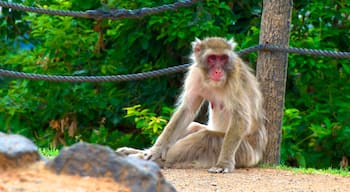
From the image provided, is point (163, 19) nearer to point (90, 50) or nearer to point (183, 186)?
point (90, 50)

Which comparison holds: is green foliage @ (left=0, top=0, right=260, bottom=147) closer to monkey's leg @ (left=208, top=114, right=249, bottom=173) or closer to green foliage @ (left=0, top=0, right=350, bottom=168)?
green foliage @ (left=0, top=0, right=350, bottom=168)

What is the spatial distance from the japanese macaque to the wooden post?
18 centimetres

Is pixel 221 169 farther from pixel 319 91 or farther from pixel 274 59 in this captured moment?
Result: pixel 319 91

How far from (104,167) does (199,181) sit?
7.47ft

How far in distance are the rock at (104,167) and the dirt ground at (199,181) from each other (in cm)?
3

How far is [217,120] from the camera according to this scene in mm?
7441

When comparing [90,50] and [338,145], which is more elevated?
[90,50]

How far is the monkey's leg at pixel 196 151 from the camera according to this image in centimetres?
712

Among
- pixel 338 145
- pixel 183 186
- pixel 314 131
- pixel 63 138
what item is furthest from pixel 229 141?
pixel 63 138

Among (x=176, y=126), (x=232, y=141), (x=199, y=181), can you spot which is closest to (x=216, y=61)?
(x=232, y=141)

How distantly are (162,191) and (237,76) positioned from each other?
308 cm

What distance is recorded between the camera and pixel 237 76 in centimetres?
701

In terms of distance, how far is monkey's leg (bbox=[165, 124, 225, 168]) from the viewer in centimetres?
712

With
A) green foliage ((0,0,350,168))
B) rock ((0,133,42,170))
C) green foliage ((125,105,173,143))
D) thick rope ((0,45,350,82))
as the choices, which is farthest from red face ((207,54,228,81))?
rock ((0,133,42,170))
